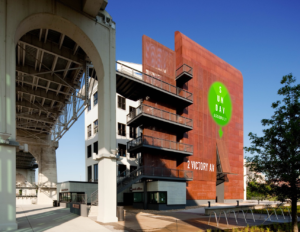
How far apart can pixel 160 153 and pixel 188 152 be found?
365 centimetres

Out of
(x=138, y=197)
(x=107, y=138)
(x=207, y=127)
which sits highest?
(x=207, y=127)

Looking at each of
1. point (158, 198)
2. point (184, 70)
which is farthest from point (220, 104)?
point (158, 198)

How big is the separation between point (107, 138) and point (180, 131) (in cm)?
1713

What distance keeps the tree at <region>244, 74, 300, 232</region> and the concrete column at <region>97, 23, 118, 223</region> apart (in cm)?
865

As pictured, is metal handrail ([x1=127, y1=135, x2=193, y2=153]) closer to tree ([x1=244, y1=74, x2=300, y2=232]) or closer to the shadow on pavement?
the shadow on pavement

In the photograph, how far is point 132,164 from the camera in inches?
1768

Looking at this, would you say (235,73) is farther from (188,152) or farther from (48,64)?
(48,64)

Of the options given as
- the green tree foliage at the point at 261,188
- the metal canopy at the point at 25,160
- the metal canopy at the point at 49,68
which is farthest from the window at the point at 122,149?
the green tree foliage at the point at 261,188

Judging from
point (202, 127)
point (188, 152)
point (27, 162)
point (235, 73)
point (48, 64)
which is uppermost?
point (235, 73)

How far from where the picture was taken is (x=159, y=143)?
30016mm

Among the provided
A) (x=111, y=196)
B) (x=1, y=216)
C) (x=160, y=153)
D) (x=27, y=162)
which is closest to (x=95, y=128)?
(x=160, y=153)

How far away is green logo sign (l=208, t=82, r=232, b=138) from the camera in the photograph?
3872cm

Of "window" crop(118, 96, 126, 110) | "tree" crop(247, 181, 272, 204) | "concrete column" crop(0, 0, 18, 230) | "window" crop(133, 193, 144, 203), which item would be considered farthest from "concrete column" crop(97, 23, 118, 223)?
"window" crop(118, 96, 126, 110)

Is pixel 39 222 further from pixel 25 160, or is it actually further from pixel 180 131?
pixel 25 160
